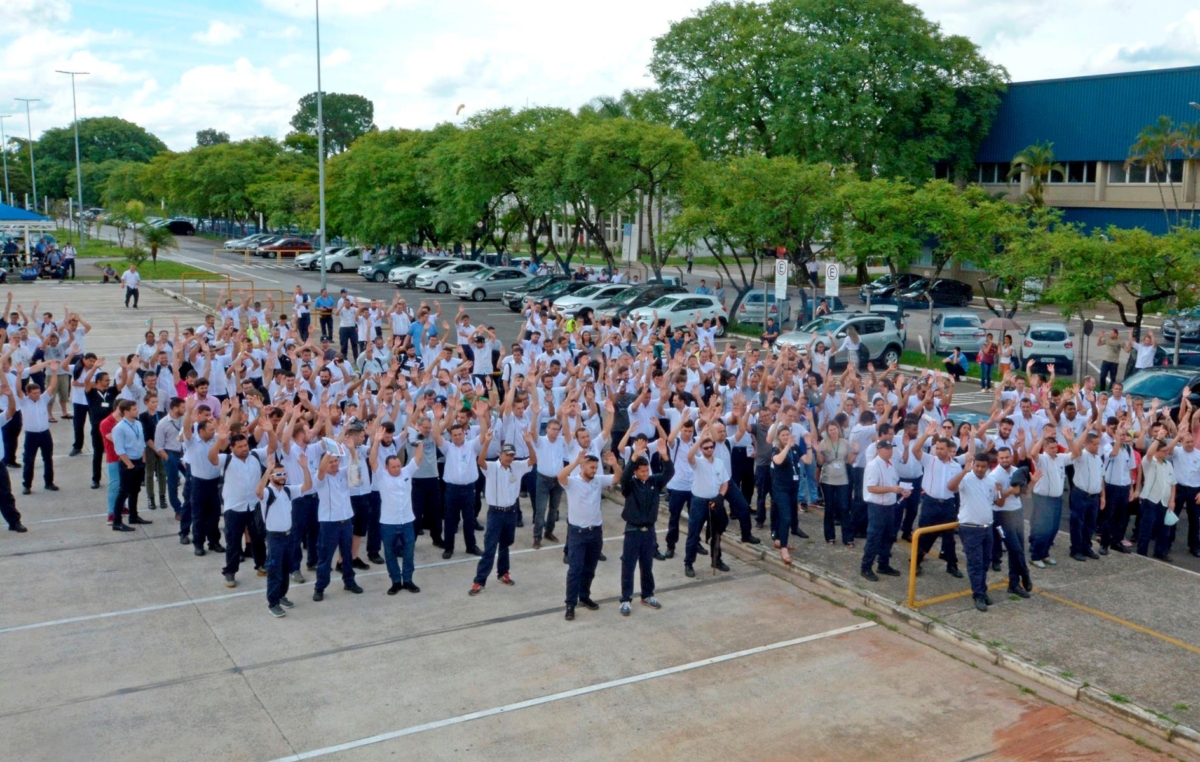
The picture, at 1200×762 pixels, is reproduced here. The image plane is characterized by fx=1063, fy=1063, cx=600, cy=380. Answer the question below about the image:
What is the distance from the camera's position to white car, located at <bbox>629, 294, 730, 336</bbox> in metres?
32.3

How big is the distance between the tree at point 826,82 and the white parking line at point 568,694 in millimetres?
39283

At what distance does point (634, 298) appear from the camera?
3503 cm

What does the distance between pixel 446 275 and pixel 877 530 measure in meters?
36.0

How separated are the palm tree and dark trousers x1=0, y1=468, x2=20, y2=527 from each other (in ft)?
142

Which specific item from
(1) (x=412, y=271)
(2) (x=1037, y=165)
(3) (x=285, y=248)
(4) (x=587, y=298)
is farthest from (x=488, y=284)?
(3) (x=285, y=248)

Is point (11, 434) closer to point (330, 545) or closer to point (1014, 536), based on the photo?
point (330, 545)

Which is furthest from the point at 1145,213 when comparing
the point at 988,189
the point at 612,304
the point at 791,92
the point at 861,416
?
the point at 861,416

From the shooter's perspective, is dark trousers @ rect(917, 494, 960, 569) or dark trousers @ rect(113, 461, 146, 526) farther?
dark trousers @ rect(113, 461, 146, 526)

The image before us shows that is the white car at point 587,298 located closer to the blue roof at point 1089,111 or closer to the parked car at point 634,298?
the parked car at point 634,298

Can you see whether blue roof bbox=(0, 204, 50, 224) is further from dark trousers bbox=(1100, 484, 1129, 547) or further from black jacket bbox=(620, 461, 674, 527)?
dark trousers bbox=(1100, 484, 1129, 547)

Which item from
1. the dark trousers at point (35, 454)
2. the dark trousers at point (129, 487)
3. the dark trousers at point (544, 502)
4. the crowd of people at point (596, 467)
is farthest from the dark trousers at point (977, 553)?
the dark trousers at point (35, 454)

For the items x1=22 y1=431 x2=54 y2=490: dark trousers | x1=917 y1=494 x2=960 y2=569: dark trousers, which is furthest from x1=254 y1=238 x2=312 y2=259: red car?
x1=917 y1=494 x2=960 y2=569: dark trousers

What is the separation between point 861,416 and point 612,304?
22737 mm

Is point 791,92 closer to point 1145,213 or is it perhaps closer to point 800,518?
point 1145,213
